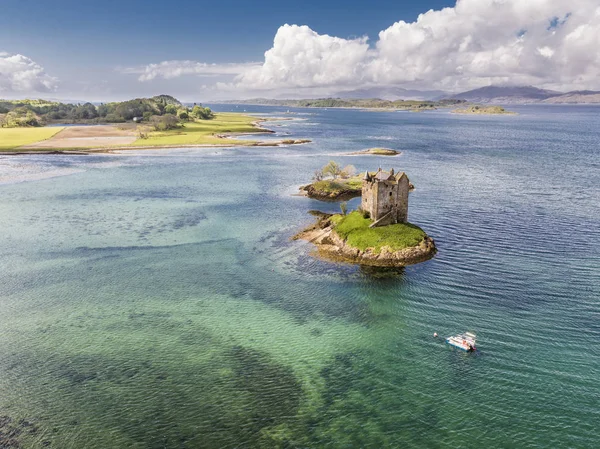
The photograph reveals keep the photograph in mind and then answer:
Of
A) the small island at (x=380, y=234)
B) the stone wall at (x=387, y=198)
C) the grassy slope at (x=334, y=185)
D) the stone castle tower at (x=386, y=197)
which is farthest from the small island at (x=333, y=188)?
the stone castle tower at (x=386, y=197)

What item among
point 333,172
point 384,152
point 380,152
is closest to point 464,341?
point 333,172

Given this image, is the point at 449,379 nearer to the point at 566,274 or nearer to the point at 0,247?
the point at 566,274

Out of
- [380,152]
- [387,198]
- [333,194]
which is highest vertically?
[387,198]

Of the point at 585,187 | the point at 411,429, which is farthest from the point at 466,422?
the point at 585,187

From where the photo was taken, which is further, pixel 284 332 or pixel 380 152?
pixel 380 152

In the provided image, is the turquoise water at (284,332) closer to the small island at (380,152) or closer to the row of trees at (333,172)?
the row of trees at (333,172)

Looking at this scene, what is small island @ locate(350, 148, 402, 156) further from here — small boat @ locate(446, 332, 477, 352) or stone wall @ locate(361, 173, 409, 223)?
small boat @ locate(446, 332, 477, 352)

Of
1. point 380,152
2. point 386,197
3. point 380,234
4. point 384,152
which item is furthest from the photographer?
point 380,152

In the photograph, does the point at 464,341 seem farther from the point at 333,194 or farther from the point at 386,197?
the point at 333,194
